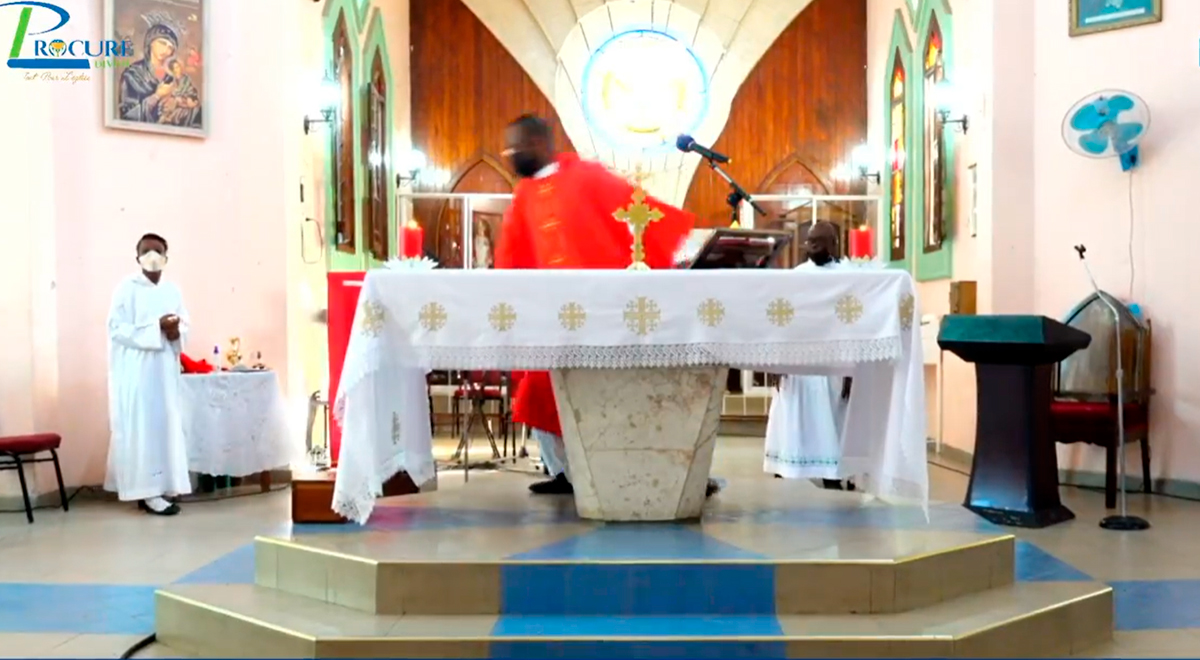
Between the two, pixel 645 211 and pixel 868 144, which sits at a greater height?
pixel 868 144

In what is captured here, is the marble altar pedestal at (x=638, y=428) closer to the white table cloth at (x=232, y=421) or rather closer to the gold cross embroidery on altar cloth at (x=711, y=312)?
the gold cross embroidery on altar cloth at (x=711, y=312)

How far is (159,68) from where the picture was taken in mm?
7039

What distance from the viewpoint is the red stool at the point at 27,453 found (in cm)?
586

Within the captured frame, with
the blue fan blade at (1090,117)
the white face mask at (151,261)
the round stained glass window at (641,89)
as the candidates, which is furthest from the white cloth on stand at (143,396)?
the round stained glass window at (641,89)

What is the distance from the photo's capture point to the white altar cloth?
3.90 metres

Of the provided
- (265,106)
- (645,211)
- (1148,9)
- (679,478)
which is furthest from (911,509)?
(265,106)

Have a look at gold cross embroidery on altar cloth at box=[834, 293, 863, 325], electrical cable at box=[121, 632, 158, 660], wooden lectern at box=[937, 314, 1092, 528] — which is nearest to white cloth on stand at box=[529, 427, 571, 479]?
gold cross embroidery on altar cloth at box=[834, 293, 863, 325]

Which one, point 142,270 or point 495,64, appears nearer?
point 142,270

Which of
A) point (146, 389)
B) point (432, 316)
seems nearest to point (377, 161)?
point (146, 389)

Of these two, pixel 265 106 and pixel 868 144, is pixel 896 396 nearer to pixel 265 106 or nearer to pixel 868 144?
pixel 265 106

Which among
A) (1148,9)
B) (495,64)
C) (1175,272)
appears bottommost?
(1175,272)

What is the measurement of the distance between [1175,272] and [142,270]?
6.61 meters

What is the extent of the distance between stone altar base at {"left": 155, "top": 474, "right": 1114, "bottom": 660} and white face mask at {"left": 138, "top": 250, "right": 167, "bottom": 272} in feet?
A: 9.98

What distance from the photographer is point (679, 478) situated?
413 centimetres
